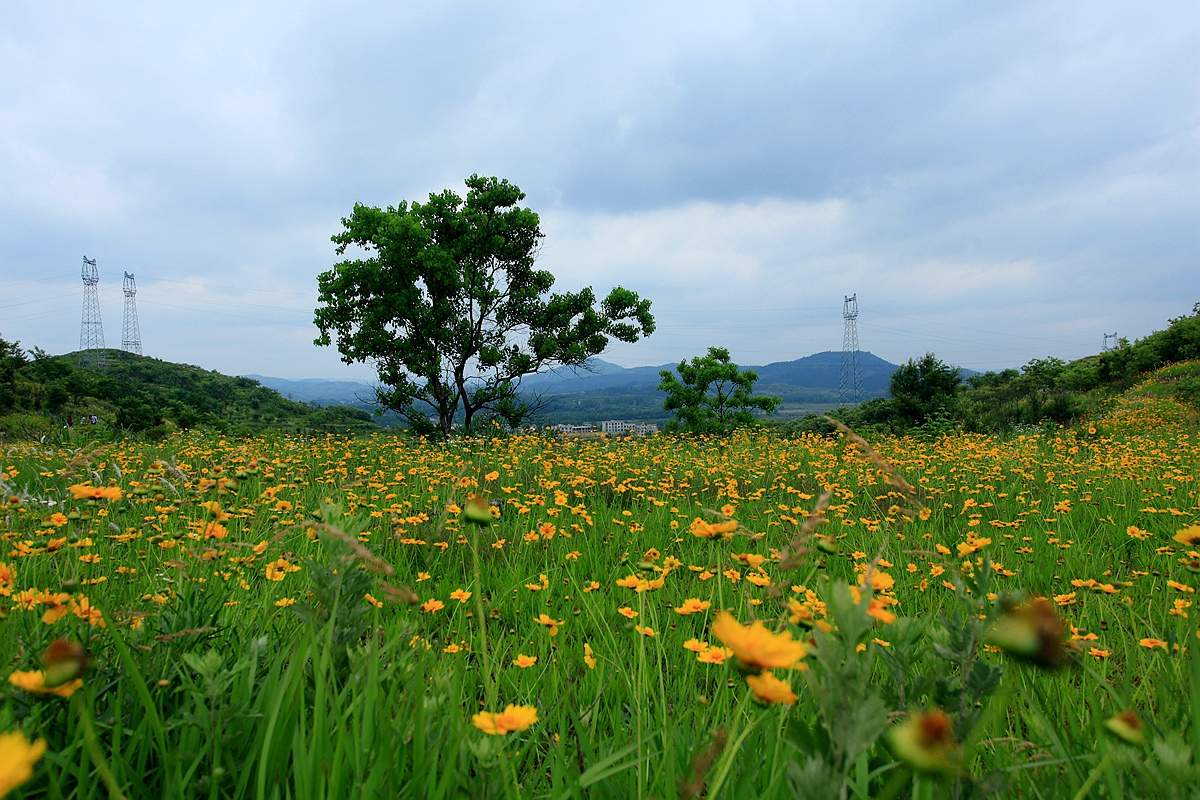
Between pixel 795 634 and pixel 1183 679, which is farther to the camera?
pixel 1183 679

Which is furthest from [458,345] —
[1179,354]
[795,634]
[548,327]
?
[1179,354]

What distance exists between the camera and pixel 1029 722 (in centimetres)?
146

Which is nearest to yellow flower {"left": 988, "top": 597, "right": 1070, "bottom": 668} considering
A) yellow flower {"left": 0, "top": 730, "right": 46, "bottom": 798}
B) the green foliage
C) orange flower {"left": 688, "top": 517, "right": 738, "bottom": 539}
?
orange flower {"left": 688, "top": 517, "right": 738, "bottom": 539}

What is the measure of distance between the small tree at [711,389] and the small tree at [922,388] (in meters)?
6.70

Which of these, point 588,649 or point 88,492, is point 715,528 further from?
point 88,492

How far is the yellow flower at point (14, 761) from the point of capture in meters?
0.43

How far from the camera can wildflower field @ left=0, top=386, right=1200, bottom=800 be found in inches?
30.7

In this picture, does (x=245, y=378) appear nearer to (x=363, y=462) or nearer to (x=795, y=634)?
(x=363, y=462)

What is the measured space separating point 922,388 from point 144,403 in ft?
75.2

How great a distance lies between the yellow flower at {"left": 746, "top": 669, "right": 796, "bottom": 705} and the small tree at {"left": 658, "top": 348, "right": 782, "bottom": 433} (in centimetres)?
2163

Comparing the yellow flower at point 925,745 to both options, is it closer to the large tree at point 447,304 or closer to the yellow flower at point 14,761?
the yellow flower at point 14,761

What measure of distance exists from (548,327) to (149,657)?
13.3m

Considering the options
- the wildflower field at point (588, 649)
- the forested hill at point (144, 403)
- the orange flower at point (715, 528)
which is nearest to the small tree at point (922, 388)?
the wildflower field at point (588, 649)

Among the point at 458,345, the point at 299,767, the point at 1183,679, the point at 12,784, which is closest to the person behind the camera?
the point at 12,784
